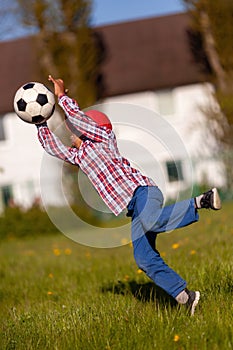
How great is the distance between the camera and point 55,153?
6.23 metres

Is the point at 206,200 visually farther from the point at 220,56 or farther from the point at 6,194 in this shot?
the point at 6,194

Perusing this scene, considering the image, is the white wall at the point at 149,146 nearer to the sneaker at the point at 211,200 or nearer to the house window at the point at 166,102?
the house window at the point at 166,102

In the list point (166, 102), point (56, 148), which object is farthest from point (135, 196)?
point (166, 102)

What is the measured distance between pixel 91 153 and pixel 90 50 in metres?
25.0

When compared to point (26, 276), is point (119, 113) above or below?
above

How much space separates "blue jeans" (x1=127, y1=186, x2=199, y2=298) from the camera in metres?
→ 5.64

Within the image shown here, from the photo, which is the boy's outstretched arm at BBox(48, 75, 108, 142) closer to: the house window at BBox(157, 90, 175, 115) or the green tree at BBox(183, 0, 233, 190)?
the green tree at BBox(183, 0, 233, 190)

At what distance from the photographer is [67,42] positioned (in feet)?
96.7

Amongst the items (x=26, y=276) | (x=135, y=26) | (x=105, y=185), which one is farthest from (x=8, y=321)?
(x=135, y=26)

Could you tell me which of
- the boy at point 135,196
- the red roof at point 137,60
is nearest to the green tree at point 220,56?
the red roof at point 137,60

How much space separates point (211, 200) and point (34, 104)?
1756mm

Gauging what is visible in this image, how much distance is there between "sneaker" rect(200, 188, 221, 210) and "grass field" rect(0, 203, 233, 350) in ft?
2.33

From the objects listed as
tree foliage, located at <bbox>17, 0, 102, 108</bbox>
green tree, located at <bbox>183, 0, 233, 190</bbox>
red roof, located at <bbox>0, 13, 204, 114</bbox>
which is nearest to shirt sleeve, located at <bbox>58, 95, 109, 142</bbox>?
green tree, located at <bbox>183, 0, 233, 190</bbox>

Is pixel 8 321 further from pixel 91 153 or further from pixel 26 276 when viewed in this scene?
pixel 26 276
